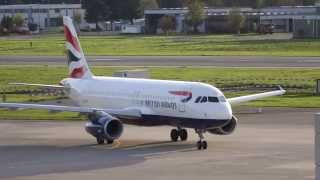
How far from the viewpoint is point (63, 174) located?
30531 mm

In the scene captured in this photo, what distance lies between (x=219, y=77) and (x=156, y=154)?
41764 millimetres

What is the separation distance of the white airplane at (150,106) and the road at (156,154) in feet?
3.01

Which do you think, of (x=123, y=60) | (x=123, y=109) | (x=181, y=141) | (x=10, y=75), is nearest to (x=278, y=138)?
(x=181, y=141)

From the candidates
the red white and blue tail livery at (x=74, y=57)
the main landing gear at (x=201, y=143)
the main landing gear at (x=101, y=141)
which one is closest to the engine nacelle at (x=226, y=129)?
the main landing gear at (x=201, y=143)

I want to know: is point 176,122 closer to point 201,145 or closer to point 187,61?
point 201,145

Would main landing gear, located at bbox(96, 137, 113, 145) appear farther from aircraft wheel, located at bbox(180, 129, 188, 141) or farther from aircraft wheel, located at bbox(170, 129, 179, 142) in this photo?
aircraft wheel, located at bbox(180, 129, 188, 141)

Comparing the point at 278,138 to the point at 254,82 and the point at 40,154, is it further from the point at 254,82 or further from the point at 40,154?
the point at 254,82

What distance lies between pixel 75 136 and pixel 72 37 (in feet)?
18.5

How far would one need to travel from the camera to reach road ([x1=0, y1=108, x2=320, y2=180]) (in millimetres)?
30484

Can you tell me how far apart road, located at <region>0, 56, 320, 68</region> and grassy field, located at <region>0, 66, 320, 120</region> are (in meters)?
7.13

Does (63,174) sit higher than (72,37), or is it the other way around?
(72,37)

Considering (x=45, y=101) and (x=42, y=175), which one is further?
(x=45, y=101)

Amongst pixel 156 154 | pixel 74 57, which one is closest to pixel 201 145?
pixel 156 154

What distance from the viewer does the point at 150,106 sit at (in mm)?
39812
